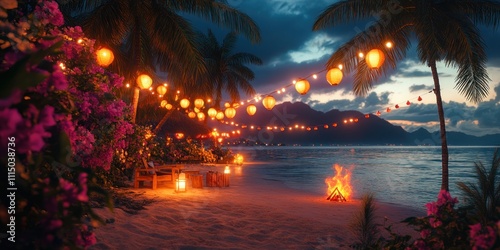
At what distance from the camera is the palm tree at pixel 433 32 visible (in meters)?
10.0

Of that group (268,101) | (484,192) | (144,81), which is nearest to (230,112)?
(268,101)

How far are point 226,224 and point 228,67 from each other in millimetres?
25063

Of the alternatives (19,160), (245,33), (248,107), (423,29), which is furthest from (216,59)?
(19,160)

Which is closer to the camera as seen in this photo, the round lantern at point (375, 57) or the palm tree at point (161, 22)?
the round lantern at point (375, 57)

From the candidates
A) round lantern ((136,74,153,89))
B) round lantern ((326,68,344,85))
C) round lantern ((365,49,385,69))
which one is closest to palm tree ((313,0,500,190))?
round lantern ((365,49,385,69))

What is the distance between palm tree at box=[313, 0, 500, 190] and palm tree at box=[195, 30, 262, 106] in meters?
18.6

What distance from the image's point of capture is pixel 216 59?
31.4m

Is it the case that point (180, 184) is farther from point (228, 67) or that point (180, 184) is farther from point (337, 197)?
point (228, 67)

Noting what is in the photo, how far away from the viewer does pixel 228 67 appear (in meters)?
31.5

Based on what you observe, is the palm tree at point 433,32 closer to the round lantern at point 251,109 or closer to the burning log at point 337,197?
the burning log at point 337,197

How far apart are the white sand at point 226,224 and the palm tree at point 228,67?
20.5m

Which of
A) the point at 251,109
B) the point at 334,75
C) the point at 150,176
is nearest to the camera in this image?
the point at 334,75

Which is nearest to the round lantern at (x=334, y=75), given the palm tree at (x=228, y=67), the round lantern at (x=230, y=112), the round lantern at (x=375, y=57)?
the round lantern at (x=375, y=57)

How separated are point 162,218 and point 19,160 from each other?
6.06 metres
